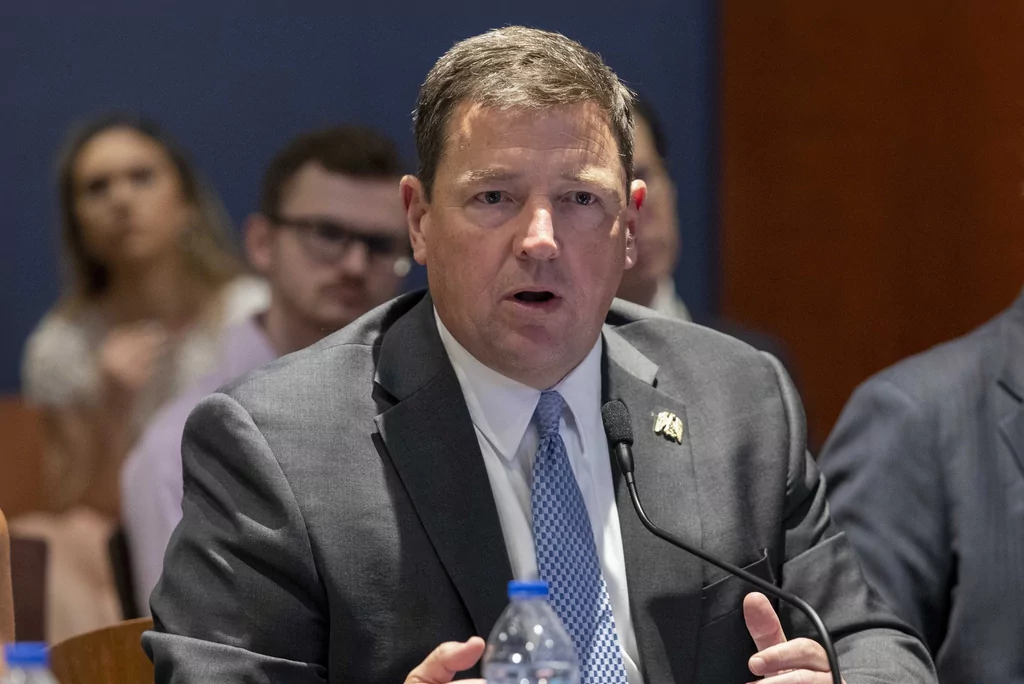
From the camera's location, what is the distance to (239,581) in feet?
6.64

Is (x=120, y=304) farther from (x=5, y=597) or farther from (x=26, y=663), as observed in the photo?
(x=26, y=663)

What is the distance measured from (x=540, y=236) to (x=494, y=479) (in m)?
0.40

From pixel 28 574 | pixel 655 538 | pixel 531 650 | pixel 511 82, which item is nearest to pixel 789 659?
pixel 655 538

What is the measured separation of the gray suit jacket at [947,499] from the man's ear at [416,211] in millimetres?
932

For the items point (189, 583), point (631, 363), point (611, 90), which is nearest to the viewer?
point (189, 583)

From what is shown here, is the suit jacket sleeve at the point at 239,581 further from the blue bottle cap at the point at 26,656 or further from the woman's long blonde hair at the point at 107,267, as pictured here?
the woman's long blonde hair at the point at 107,267

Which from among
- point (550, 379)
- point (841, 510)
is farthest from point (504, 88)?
point (841, 510)

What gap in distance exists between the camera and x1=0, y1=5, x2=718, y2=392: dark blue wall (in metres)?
5.27

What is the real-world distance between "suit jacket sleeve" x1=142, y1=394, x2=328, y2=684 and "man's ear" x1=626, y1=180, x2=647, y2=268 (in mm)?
679

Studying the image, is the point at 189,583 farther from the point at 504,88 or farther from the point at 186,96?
the point at 186,96

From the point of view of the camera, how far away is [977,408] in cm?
270

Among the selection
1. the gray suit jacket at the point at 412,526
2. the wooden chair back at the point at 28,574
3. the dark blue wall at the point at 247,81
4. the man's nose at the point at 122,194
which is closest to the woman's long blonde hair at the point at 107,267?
the man's nose at the point at 122,194

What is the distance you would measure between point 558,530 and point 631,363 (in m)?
0.40

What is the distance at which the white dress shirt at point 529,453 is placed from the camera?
2197mm
